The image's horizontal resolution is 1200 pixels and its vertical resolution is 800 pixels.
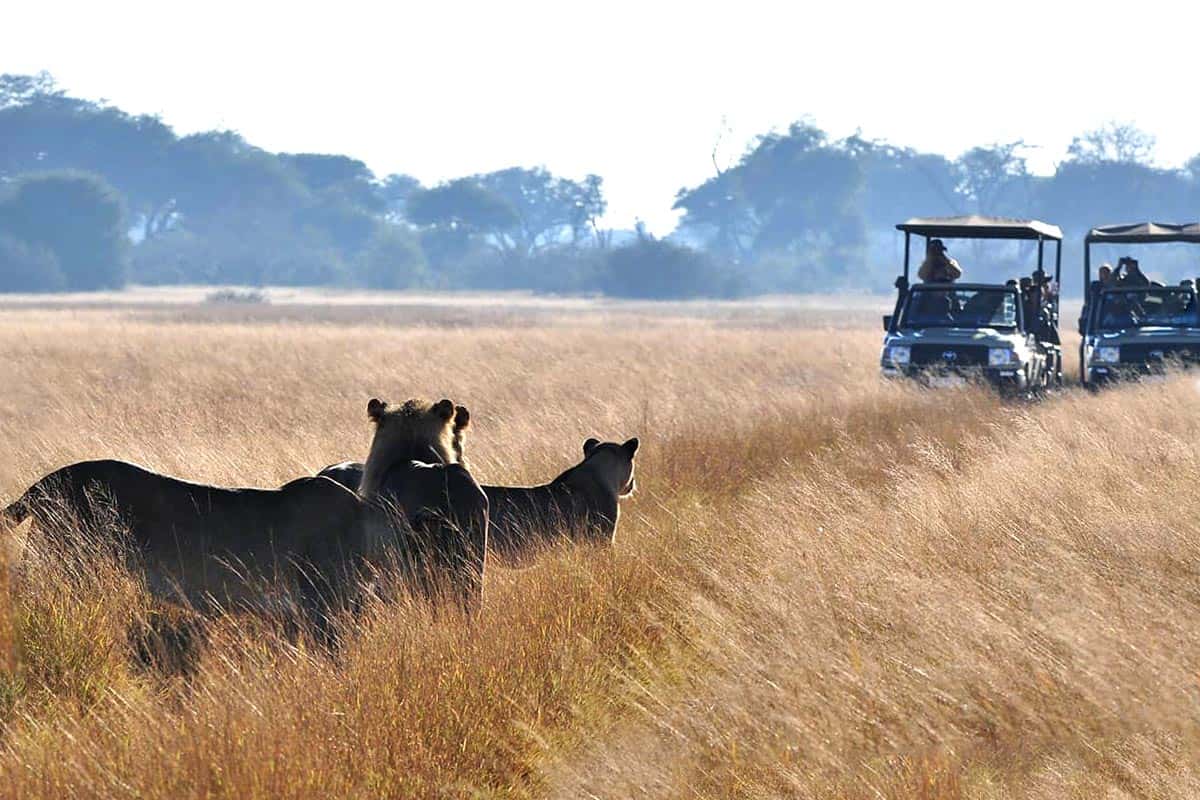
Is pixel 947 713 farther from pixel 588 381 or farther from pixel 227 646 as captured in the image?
pixel 588 381

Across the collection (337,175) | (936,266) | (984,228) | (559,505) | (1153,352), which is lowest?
(1153,352)

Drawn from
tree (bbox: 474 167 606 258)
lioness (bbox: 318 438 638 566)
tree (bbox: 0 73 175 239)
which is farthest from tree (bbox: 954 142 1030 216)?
lioness (bbox: 318 438 638 566)

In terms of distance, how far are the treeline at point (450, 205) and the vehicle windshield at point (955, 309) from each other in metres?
72.7

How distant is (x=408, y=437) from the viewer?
7.27 m

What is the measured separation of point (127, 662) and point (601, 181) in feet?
347

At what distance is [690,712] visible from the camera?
5699 millimetres

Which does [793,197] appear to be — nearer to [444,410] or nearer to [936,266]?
[936,266]

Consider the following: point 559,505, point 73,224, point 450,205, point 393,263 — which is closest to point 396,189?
point 450,205

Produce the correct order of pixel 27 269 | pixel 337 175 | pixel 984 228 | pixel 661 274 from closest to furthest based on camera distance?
pixel 984 228 → pixel 27 269 → pixel 661 274 → pixel 337 175

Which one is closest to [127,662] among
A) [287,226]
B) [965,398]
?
[965,398]

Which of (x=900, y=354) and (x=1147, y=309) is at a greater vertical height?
(x=1147, y=309)

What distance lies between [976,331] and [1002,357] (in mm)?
667

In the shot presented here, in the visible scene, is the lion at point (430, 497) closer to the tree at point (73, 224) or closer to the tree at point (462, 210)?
the tree at point (73, 224)

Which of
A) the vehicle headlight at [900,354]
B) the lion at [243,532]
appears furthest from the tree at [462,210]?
the lion at [243,532]
